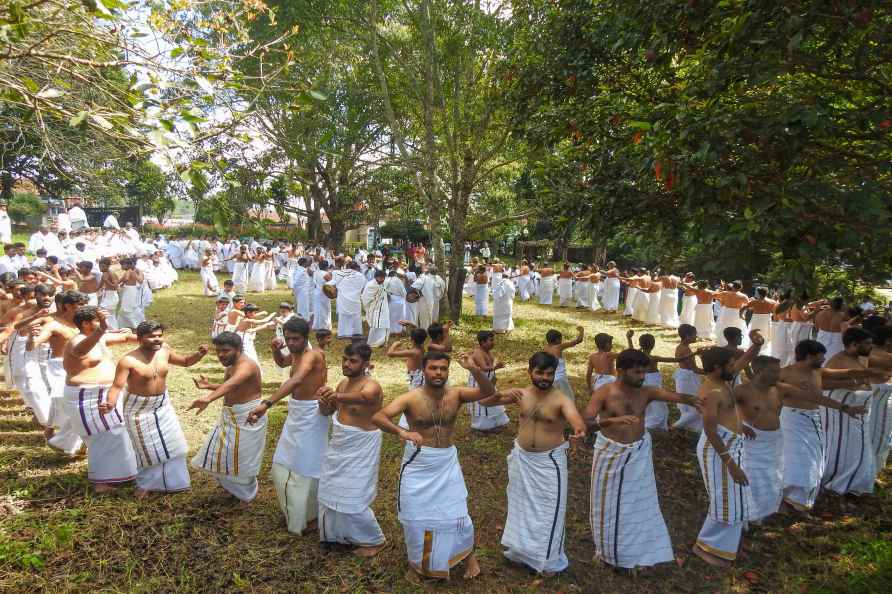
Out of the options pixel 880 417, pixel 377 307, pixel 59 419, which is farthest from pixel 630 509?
pixel 377 307

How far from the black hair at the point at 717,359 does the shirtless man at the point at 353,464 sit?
9.01 ft

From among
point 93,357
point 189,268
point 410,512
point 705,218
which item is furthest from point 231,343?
point 189,268

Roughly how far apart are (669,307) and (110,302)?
14.4 m

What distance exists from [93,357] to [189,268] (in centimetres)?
2294

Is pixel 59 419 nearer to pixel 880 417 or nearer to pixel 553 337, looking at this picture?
pixel 553 337

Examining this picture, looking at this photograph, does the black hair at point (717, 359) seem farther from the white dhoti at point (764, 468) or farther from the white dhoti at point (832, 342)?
the white dhoti at point (832, 342)

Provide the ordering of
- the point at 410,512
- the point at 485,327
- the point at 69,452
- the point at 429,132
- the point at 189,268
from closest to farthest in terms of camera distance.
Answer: the point at 410,512
the point at 69,452
the point at 429,132
the point at 485,327
the point at 189,268

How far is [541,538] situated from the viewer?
405 cm

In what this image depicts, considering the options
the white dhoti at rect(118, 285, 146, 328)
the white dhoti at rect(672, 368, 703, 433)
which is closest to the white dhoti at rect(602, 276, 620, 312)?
the white dhoti at rect(672, 368, 703, 433)

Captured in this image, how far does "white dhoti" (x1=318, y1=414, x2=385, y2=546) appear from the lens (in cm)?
415

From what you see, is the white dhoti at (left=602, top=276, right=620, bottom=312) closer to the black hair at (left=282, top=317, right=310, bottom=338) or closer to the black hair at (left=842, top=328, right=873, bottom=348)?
the black hair at (left=842, top=328, right=873, bottom=348)

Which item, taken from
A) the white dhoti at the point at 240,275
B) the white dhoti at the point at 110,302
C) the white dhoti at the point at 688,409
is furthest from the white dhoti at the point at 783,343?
the white dhoti at the point at 240,275

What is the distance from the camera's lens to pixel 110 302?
447 inches

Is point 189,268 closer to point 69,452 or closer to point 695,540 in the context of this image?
point 69,452
